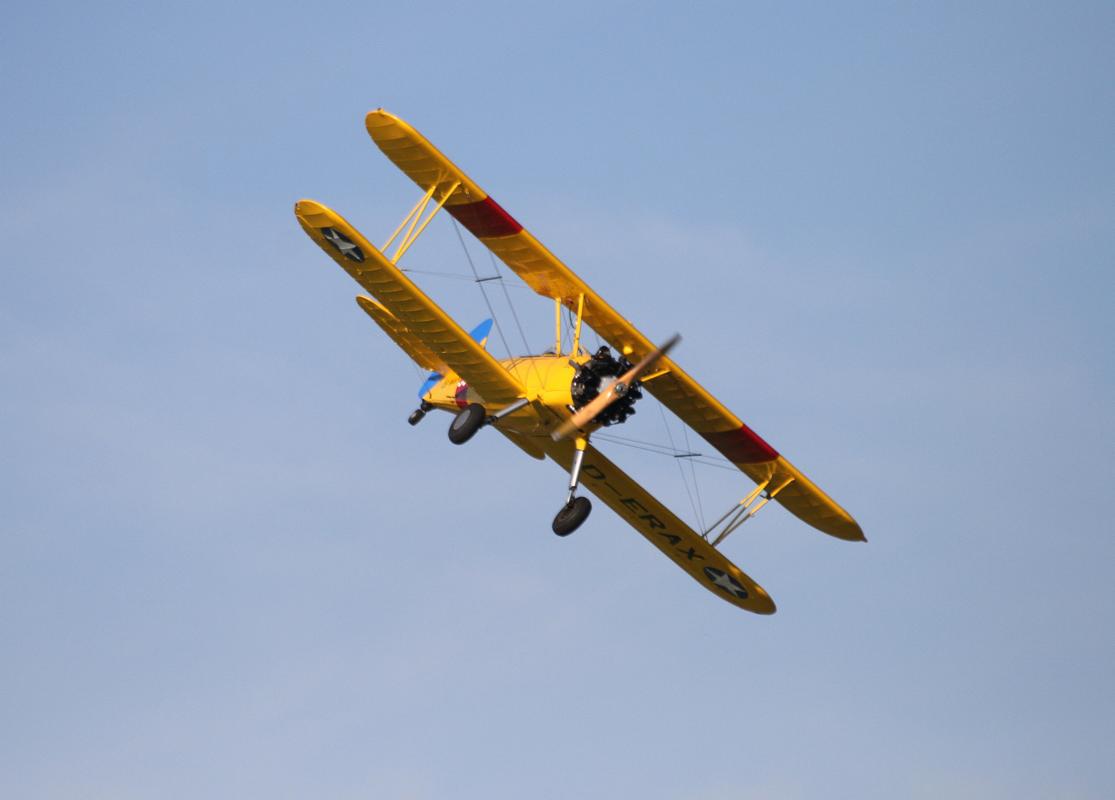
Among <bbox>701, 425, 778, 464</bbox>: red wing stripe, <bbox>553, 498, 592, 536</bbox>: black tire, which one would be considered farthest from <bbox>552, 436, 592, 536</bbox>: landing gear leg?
<bbox>701, 425, 778, 464</bbox>: red wing stripe

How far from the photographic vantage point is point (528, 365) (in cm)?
2552

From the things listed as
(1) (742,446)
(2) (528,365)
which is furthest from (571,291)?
(1) (742,446)

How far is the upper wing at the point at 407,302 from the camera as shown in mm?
23500

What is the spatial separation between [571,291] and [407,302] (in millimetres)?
2587

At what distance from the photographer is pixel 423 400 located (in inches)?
1094

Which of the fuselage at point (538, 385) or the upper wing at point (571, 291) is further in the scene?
the fuselage at point (538, 385)

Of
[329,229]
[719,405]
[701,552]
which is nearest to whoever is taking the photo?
[329,229]

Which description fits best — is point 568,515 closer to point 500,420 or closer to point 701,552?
point 500,420

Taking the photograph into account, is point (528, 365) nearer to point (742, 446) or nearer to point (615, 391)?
point (615, 391)

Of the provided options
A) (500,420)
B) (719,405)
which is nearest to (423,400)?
(500,420)

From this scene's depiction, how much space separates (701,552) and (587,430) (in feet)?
14.6

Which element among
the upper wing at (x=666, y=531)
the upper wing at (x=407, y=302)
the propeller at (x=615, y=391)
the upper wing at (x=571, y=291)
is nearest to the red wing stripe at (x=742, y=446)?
the upper wing at (x=571, y=291)

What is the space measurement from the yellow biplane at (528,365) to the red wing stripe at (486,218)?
0.04 feet

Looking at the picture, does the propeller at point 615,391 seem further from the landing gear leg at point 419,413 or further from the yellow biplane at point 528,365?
the landing gear leg at point 419,413
